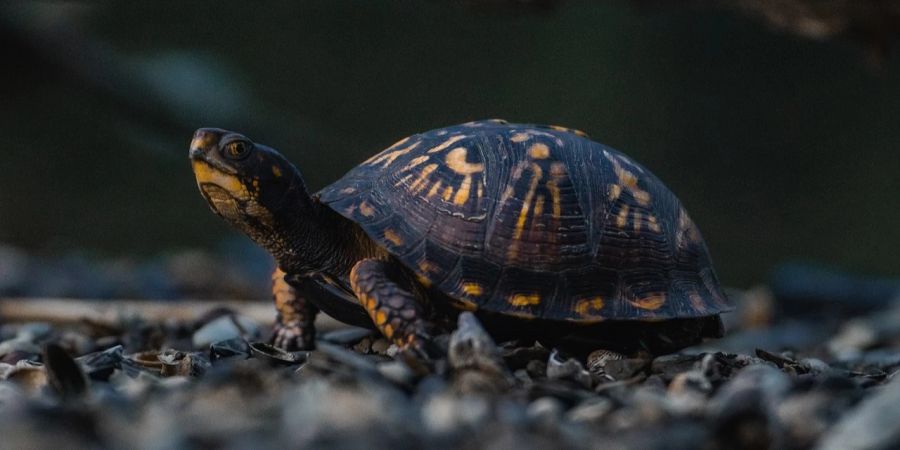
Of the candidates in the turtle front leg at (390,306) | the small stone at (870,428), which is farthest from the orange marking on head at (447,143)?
the small stone at (870,428)

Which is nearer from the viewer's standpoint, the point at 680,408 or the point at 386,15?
the point at 680,408

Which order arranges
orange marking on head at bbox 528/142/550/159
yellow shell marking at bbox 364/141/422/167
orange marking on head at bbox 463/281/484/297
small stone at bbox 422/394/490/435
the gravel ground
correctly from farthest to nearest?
yellow shell marking at bbox 364/141/422/167, orange marking on head at bbox 528/142/550/159, orange marking on head at bbox 463/281/484/297, small stone at bbox 422/394/490/435, the gravel ground

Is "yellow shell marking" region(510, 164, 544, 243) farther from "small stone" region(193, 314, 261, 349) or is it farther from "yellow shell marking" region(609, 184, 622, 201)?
"small stone" region(193, 314, 261, 349)

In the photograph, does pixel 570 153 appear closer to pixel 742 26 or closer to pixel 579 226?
pixel 579 226

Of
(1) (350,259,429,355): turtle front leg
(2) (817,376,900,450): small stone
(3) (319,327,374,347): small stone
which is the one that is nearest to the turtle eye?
(1) (350,259,429,355): turtle front leg

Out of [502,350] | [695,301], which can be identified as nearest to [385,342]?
[502,350]

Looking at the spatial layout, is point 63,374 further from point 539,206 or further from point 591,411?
point 539,206
